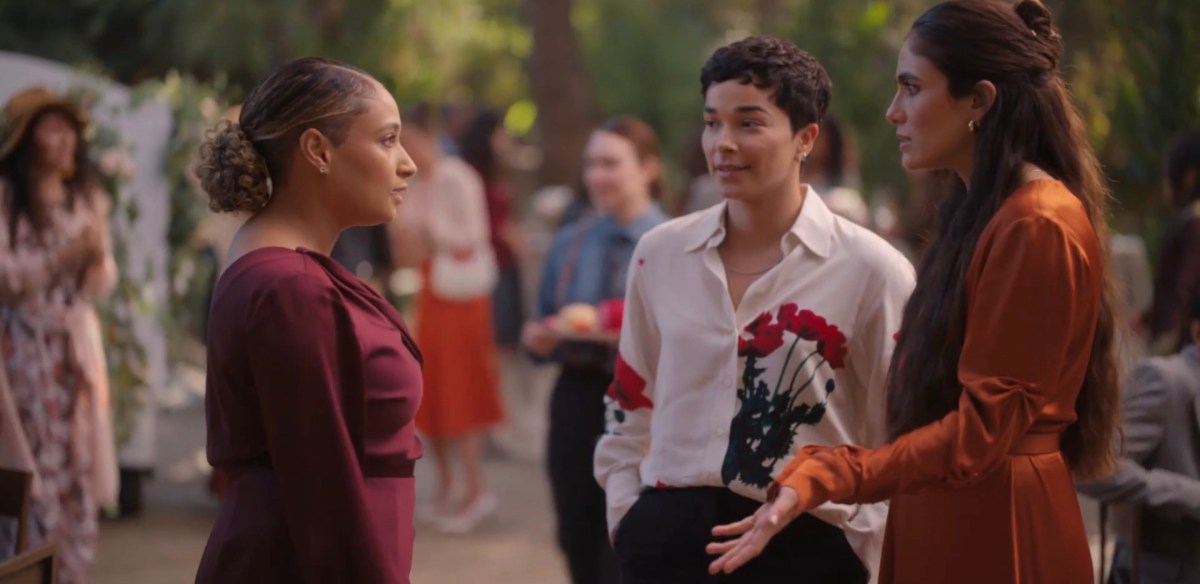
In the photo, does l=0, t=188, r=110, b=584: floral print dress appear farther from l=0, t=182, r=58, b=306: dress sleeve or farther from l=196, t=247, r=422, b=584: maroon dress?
l=196, t=247, r=422, b=584: maroon dress

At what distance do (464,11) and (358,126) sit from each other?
958 inches

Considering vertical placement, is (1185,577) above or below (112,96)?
below

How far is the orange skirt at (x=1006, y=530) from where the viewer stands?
3.07 m

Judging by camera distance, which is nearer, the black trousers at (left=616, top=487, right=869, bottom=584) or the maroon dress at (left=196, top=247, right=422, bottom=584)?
the maroon dress at (left=196, top=247, right=422, bottom=584)

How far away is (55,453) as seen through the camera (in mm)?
6676

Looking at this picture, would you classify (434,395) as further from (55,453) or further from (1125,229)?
(1125,229)

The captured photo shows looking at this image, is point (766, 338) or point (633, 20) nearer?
point (766, 338)

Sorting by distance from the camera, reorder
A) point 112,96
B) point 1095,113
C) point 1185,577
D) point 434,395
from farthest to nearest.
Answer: point 1095,113 < point 434,395 < point 112,96 < point 1185,577

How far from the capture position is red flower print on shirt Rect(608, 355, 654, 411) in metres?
3.97

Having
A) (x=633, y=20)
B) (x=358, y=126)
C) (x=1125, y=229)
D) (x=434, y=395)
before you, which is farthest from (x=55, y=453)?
(x=633, y=20)

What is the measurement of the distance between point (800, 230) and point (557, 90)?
16094mm

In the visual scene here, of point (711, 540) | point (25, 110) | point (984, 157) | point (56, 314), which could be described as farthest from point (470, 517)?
point (984, 157)

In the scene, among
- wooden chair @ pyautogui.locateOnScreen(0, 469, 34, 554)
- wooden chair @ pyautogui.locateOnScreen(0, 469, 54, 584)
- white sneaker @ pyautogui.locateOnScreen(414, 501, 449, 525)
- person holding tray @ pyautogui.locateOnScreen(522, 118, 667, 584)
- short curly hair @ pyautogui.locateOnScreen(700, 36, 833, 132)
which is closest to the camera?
short curly hair @ pyautogui.locateOnScreen(700, 36, 833, 132)

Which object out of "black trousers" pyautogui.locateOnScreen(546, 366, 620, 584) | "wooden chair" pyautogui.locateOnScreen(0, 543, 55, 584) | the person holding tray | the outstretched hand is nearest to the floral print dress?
the person holding tray
